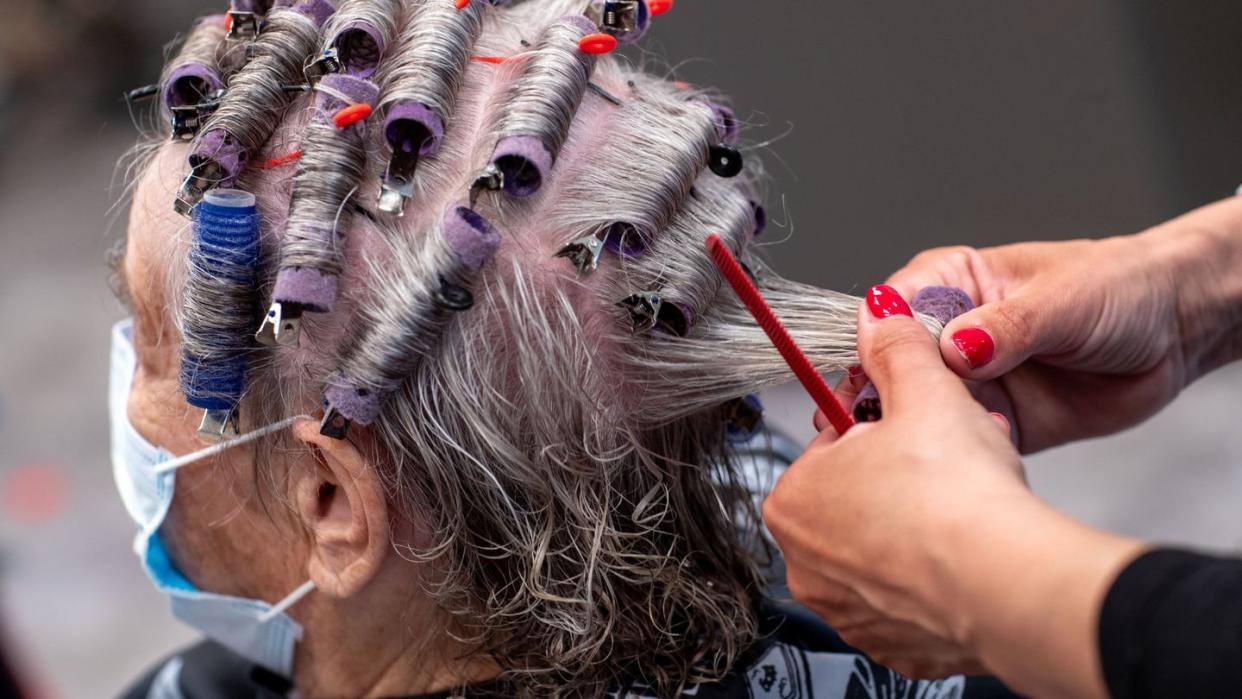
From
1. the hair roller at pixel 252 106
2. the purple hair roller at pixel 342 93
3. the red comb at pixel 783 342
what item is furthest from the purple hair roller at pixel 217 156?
the red comb at pixel 783 342

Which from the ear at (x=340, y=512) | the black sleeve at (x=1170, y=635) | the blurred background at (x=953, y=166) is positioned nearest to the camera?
the black sleeve at (x=1170, y=635)

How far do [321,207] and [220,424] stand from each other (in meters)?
0.33

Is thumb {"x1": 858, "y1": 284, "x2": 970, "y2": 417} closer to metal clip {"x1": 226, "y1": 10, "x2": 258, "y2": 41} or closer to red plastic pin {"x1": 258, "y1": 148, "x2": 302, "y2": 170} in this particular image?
red plastic pin {"x1": 258, "y1": 148, "x2": 302, "y2": 170}

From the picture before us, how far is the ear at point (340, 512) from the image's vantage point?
1233 millimetres

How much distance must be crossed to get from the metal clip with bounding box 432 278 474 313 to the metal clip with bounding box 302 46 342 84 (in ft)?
0.95

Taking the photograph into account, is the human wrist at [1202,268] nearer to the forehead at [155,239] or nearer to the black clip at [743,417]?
the black clip at [743,417]

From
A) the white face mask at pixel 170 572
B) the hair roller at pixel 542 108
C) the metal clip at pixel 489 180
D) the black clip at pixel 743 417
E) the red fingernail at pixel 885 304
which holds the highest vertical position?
the hair roller at pixel 542 108

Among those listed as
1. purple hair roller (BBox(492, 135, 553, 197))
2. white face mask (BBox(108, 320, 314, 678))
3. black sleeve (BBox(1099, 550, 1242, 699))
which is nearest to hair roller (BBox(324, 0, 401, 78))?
purple hair roller (BBox(492, 135, 553, 197))

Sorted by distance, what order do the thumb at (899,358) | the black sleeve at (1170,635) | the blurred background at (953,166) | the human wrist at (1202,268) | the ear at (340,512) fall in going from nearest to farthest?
1. the black sleeve at (1170,635)
2. the thumb at (899,358)
3. the ear at (340,512)
4. the human wrist at (1202,268)
5. the blurred background at (953,166)

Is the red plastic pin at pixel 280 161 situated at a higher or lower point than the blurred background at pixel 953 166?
higher

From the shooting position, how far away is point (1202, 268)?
1.57 m

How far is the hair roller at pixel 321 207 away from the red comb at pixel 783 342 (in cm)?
41

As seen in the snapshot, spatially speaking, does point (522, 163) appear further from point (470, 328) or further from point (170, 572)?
point (170, 572)

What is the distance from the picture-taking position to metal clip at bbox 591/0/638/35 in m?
1.27
